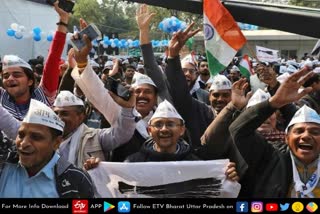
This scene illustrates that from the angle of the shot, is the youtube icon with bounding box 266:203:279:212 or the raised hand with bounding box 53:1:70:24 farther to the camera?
the raised hand with bounding box 53:1:70:24

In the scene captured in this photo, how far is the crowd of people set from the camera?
2.62 metres

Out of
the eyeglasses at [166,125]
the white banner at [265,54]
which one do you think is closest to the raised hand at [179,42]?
the eyeglasses at [166,125]

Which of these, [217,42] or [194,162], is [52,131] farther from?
[217,42]

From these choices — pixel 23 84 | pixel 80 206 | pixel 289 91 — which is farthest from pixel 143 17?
pixel 80 206

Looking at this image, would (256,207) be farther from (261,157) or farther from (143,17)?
(143,17)

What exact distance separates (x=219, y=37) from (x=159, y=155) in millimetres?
2129

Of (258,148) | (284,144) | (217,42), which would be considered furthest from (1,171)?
(217,42)

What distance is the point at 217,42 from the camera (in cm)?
504

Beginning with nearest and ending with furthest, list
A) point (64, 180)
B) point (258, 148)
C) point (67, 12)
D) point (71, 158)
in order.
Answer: point (64, 180) < point (258, 148) < point (71, 158) < point (67, 12)

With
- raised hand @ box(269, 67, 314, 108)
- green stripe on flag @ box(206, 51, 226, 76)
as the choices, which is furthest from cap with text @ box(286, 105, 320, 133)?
green stripe on flag @ box(206, 51, 226, 76)

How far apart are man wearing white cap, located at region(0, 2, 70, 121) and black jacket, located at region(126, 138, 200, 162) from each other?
36.0 inches

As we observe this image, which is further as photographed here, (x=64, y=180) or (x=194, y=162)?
(x=194, y=162)

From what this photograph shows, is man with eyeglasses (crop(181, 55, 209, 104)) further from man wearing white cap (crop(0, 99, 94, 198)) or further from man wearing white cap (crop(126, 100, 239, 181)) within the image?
man wearing white cap (crop(0, 99, 94, 198))

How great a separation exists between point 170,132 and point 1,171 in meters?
1.09
